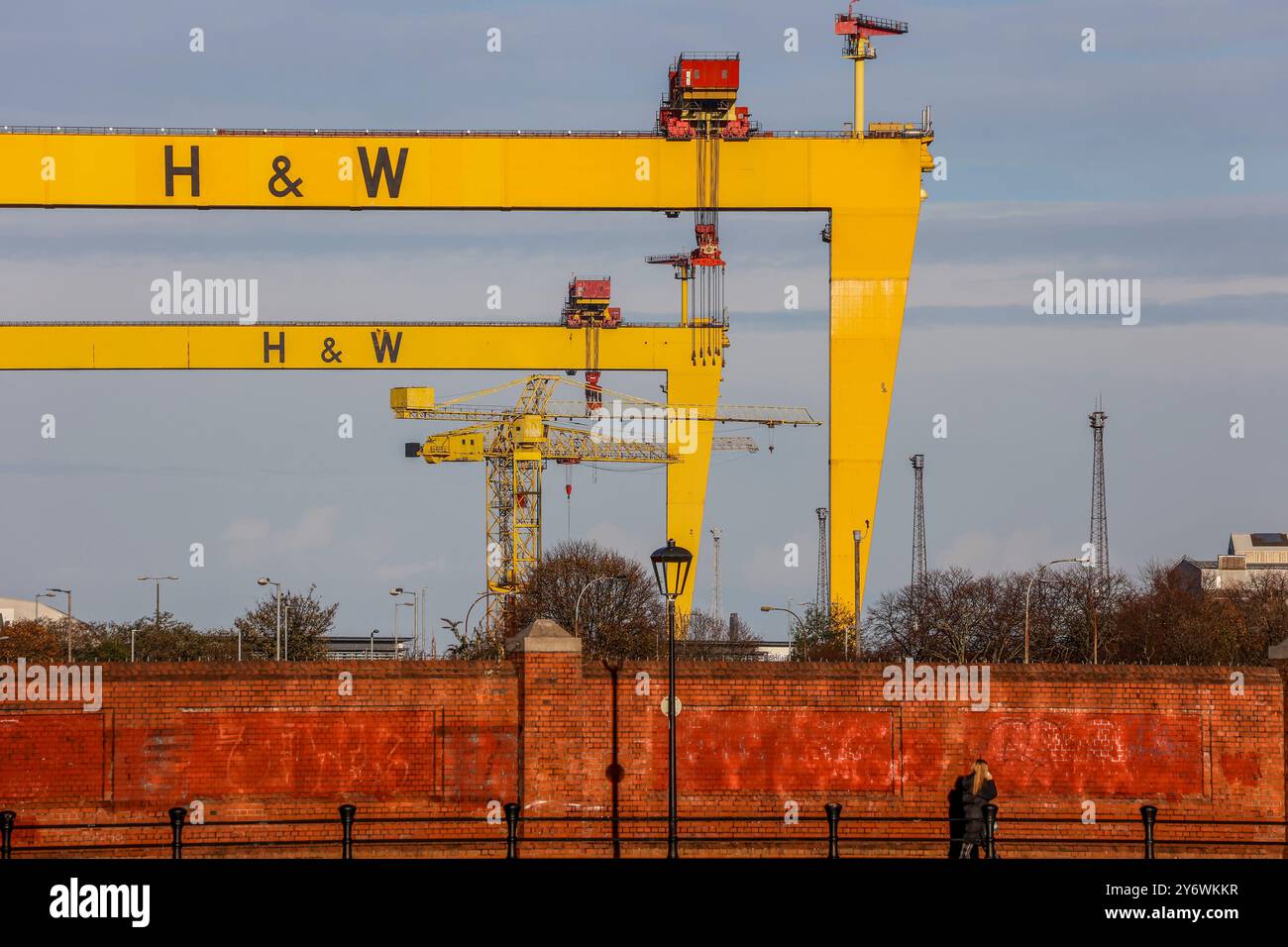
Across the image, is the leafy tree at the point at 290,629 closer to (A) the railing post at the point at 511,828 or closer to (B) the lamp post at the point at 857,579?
(B) the lamp post at the point at 857,579

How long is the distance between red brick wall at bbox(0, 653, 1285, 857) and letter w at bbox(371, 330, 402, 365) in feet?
123

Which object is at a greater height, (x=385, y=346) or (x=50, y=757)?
(x=385, y=346)

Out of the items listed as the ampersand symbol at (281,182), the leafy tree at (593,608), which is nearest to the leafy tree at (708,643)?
the leafy tree at (593,608)

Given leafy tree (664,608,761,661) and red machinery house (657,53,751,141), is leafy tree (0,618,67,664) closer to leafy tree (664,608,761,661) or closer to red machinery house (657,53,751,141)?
leafy tree (664,608,761,661)

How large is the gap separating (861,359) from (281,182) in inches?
586

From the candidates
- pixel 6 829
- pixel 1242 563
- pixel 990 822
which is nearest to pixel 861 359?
pixel 990 822

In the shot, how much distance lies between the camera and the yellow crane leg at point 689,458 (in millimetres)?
64062

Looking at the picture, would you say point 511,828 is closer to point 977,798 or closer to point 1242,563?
point 977,798

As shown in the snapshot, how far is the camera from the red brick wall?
2239 centimetres

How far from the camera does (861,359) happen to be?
49.0 m

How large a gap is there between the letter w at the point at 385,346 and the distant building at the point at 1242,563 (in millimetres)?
66161

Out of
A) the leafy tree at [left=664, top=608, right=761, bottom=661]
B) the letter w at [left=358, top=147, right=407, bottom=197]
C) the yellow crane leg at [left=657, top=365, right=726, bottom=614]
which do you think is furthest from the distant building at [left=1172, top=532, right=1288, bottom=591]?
the letter w at [left=358, top=147, right=407, bottom=197]
